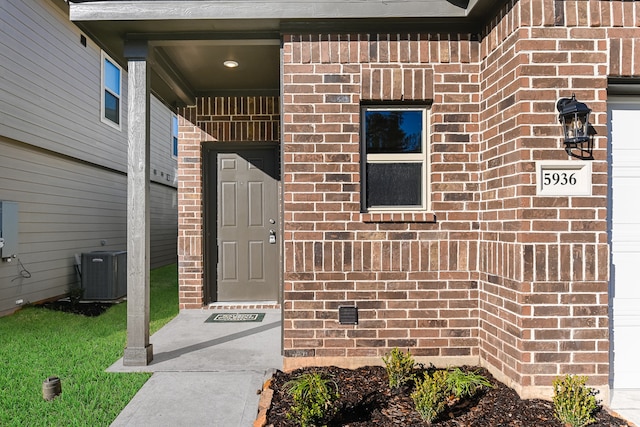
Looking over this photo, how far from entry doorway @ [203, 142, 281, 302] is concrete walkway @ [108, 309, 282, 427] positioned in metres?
0.90

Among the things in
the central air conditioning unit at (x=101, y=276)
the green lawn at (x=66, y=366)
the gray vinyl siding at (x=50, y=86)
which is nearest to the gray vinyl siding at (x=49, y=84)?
the gray vinyl siding at (x=50, y=86)

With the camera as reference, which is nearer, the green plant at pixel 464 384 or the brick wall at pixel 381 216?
the green plant at pixel 464 384

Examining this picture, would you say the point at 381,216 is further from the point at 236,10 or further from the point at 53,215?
the point at 53,215

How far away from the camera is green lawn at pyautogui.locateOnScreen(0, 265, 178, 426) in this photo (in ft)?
8.60

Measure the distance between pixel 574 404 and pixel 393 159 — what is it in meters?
2.16

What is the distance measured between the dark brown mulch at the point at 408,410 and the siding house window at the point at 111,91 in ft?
24.0

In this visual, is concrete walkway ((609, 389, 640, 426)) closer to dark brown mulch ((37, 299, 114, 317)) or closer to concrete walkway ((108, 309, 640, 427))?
concrete walkway ((108, 309, 640, 427))

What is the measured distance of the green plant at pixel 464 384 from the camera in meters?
2.68

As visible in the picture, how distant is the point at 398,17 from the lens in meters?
3.24

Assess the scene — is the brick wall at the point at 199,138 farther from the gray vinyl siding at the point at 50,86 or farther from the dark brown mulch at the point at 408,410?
the dark brown mulch at the point at 408,410

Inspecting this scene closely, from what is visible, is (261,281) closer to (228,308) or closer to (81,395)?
(228,308)

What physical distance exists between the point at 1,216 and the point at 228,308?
10.8ft

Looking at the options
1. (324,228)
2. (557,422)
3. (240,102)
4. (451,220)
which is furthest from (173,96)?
(557,422)

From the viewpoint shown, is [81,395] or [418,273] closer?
[81,395]
